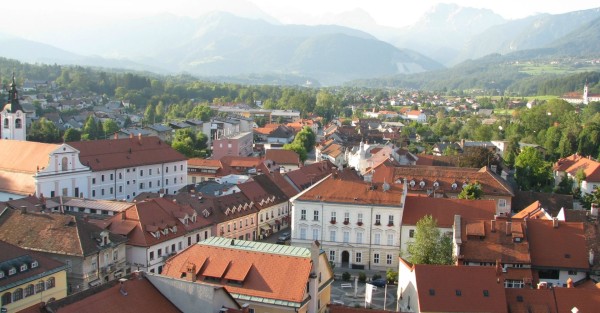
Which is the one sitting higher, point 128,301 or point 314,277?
point 128,301

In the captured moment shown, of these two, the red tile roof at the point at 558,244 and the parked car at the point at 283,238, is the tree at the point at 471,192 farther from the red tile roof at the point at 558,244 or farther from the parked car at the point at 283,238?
the parked car at the point at 283,238

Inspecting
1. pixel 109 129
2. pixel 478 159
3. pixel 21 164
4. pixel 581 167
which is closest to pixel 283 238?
pixel 21 164

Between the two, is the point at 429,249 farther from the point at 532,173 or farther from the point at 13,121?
the point at 13,121

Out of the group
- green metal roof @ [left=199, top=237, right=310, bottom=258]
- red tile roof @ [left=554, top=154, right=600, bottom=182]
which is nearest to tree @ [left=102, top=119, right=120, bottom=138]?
red tile roof @ [left=554, top=154, right=600, bottom=182]

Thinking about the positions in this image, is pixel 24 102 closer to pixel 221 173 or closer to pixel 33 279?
pixel 221 173

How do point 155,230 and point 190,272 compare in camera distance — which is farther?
point 155,230

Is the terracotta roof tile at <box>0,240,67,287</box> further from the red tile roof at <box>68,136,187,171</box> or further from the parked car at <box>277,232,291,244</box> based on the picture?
the red tile roof at <box>68,136,187,171</box>
